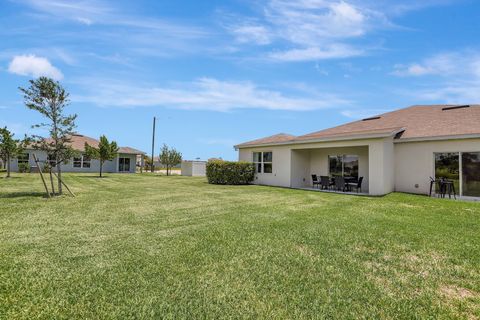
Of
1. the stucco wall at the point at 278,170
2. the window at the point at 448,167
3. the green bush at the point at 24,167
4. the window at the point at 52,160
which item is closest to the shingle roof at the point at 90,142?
the green bush at the point at 24,167

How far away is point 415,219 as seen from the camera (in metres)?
8.17

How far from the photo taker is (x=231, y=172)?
66.0 feet

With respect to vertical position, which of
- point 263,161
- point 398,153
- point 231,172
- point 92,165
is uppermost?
point 398,153

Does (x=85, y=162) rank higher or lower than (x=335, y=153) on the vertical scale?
lower

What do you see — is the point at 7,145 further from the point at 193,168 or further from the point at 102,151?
the point at 193,168

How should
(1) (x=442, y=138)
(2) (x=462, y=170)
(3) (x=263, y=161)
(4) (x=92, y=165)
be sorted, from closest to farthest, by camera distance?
(2) (x=462, y=170)
(1) (x=442, y=138)
(3) (x=263, y=161)
(4) (x=92, y=165)

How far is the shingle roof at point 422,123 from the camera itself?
1357cm

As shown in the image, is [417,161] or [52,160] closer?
[52,160]

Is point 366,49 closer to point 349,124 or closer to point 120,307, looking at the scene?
point 349,124

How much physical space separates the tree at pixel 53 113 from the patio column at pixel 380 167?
14409 millimetres

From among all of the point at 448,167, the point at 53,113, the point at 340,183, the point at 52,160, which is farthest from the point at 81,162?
the point at 448,167

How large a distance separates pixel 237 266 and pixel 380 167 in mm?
11550

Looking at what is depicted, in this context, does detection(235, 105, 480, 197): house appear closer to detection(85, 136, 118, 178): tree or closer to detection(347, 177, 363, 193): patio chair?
detection(347, 177, 363, 193): patio chair

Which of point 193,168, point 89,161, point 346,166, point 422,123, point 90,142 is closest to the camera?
point 422,123
